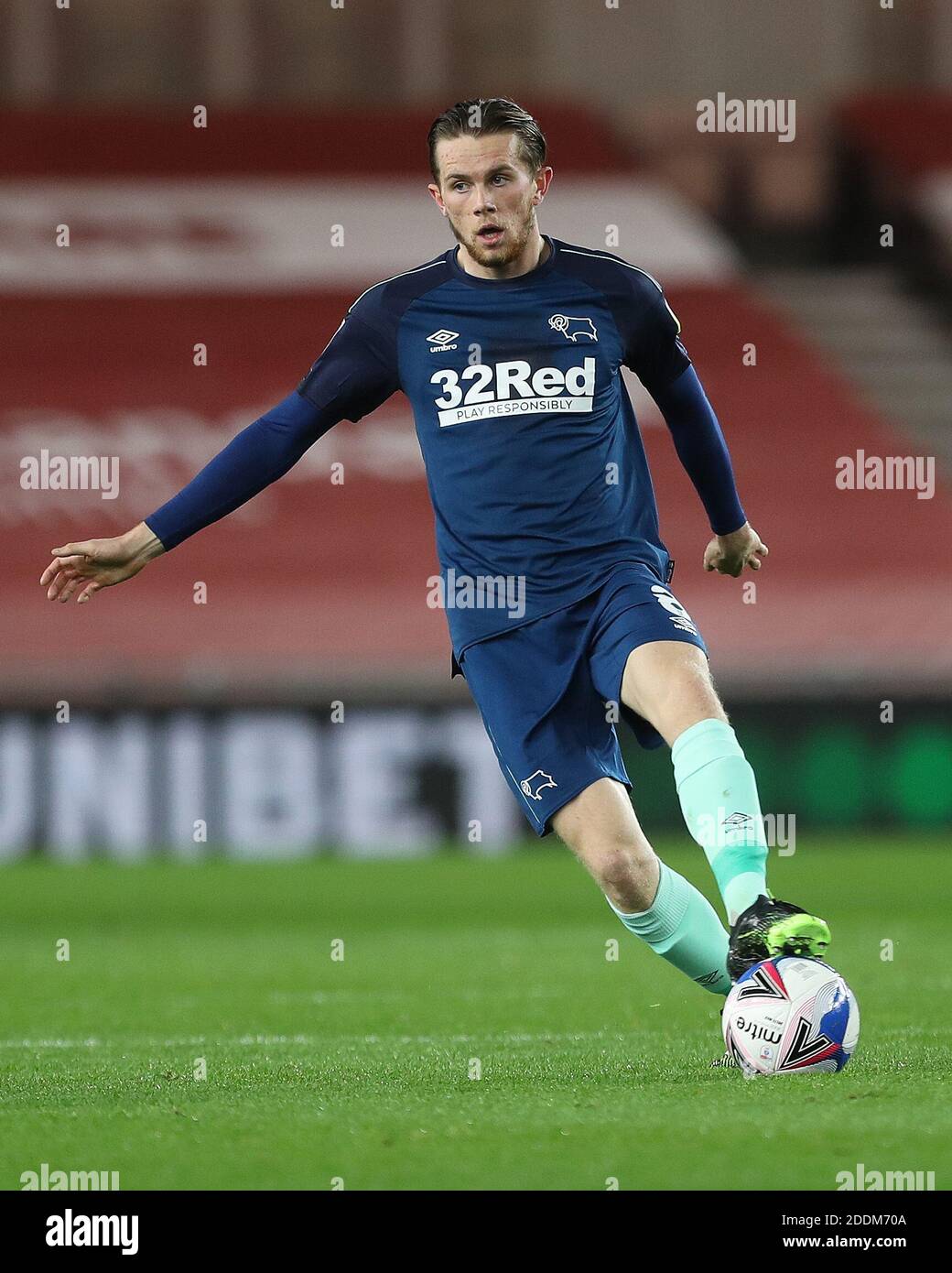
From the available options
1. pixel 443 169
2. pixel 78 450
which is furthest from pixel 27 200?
pixel 443 169

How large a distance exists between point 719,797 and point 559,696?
0.60 metres

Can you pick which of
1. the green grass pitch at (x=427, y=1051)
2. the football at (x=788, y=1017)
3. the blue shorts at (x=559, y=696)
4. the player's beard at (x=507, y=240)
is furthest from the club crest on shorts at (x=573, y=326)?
the green grass pitch at (x=427, y=1051)

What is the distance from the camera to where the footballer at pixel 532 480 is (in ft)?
15.6

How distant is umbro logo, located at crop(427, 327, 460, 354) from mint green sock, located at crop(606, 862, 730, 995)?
132 centimetres

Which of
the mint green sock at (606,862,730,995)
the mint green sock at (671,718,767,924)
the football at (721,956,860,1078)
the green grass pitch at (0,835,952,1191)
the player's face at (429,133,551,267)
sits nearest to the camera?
the green grass pitch at (0,835,952,1191)

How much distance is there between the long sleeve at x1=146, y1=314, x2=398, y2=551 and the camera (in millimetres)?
4977

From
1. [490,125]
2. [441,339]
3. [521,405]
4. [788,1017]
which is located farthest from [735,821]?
[490,125]

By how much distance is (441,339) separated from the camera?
496 centimetres

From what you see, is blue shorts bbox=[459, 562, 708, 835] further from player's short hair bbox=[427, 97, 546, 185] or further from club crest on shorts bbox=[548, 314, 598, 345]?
player's short hair bbox=[427, 97, 546, 185]

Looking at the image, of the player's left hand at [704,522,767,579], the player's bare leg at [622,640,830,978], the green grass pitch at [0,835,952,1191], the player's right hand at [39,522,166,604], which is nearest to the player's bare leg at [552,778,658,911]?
the player's bare leg at [622,640,830,978]

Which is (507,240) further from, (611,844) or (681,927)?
(681,927)

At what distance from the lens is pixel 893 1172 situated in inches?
135
